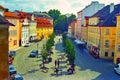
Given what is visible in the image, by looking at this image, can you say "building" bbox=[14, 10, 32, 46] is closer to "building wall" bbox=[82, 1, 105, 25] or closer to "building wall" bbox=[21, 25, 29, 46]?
"building wall" bbox=[21, 25, 29, 46]

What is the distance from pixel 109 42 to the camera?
5584cm

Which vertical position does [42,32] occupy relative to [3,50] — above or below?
below

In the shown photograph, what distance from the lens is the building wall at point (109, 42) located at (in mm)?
55344

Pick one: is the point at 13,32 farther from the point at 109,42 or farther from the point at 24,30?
the point at 109,42

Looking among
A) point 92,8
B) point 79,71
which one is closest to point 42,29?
point 92,8

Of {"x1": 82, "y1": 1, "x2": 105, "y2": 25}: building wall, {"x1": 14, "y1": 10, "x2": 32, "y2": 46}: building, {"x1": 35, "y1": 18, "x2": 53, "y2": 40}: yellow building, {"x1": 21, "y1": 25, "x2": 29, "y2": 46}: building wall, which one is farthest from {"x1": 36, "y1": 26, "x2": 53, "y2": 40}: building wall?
{"x1": 82, "y1": 1, "x2": 105, "y2": 25}: building wall

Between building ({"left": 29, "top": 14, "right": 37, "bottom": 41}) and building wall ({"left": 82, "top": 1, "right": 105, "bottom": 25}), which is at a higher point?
building wall ({"left": 82, "top": 1, "right": 105, "bottom": 25})

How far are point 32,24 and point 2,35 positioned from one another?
8805cm

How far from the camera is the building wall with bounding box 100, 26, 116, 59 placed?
55.3 metres

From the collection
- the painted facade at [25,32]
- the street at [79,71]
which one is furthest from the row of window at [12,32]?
the street at [79,71]

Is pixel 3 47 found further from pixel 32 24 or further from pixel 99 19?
pixel 32 24

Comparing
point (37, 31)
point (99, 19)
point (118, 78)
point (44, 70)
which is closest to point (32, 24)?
point (37, 31)

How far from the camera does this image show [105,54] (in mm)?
56219

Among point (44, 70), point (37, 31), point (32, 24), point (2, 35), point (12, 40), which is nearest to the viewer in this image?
point (2, 35)
